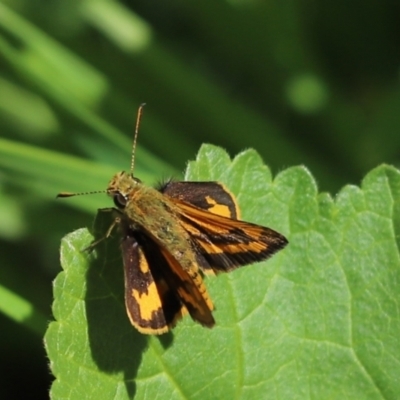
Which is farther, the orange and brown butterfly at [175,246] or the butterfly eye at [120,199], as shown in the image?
the butterfly eye at [120,199]

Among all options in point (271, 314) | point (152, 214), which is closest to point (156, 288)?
point (152, 214)

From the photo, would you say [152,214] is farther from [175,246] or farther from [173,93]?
[173,93]

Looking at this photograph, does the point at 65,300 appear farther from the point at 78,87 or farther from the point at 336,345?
the point at 78,87

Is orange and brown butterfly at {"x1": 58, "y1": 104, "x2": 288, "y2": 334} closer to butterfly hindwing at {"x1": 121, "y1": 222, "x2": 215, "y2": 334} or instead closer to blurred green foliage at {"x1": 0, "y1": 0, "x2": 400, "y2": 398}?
butterfly hindwing at {"x1": 121, "y1": 222, "x2": 215, "y2": 334}

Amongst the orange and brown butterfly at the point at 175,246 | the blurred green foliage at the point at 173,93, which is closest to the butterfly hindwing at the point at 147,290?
the orange and brown butterfly at the point at 175,246

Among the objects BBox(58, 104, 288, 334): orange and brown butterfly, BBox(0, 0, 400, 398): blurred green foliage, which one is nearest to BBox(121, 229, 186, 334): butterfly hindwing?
BBox(58, 104, 288, 334): orange and brown butterfly

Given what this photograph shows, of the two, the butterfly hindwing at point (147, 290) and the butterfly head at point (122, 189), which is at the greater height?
the butterfly head at point (122, 189)

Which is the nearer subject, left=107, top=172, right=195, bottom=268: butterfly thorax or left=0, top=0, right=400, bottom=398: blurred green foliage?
left=107, top=172, right=195, bottom=268: butterfly thorax

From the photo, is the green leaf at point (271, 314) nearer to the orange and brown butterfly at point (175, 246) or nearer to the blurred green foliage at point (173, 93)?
the orange and brown butterfly at point (175, 246)
